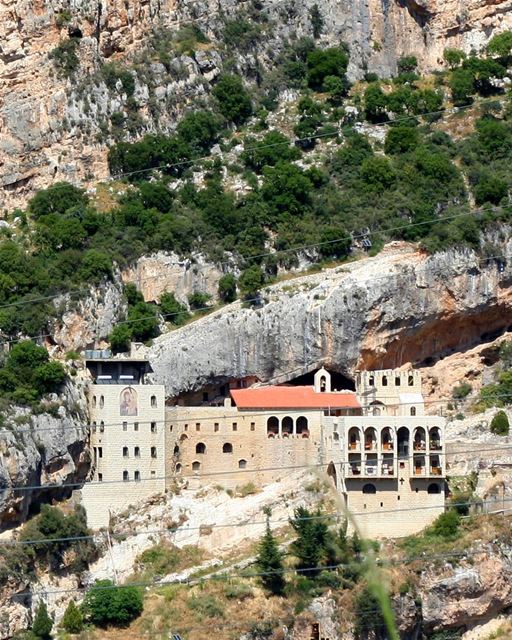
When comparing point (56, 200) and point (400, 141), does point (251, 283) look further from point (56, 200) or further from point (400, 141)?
point (400, 141)

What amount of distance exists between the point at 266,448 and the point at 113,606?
9702 millimetres

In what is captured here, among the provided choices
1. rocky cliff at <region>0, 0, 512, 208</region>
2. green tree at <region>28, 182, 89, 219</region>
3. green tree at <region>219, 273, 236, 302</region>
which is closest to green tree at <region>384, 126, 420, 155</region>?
rocky cliff at <region>0, 0, 512, 208</region>

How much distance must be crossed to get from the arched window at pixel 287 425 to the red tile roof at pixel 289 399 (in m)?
0.50

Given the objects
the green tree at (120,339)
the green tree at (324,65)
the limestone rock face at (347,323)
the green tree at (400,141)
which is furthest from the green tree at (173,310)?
the green tree at (324,65)

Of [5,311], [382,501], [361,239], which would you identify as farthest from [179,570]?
[361,239]

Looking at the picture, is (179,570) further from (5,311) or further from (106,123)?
(106,123)

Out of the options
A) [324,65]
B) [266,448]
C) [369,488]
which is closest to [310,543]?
[369,488]

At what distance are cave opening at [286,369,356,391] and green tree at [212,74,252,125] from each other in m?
17.6

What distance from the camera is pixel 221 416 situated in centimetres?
8612

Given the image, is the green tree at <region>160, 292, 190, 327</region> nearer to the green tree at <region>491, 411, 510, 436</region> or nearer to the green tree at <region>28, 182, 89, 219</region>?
the green tree at <region>28, 182, 89, 219</region>

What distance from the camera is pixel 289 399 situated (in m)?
86.5

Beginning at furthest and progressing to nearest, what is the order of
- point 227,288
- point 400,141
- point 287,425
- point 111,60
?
point 111,60 → point 400,141 → point 227,288 → point 287,425

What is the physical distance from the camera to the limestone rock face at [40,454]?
275 feet

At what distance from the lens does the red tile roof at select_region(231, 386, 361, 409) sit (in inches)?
3396
